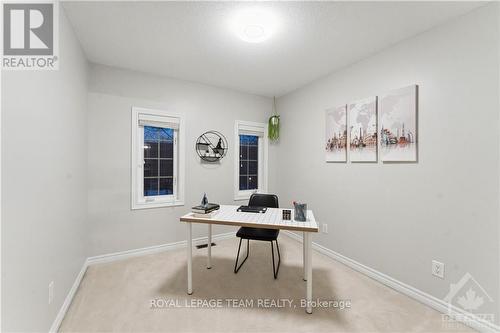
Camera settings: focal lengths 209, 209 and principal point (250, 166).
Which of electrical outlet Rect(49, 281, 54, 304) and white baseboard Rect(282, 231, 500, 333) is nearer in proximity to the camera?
electrical outlet Rect(49, 281, 54, 304)

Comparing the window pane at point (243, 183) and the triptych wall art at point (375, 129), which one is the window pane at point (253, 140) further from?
the triptych wall art at point (375, 129)

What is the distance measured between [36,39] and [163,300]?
2.23 m

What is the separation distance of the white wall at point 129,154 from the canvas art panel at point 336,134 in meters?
1.56

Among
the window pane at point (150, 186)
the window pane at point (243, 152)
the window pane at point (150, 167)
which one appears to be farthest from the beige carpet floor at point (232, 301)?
the window pane at point (243, 152)

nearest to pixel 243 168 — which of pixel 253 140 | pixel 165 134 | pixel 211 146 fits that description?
pixel 253 140

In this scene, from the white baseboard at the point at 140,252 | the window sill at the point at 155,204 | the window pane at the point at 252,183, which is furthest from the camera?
the window pane at the point at 252,183

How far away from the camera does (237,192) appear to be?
3.61 meters

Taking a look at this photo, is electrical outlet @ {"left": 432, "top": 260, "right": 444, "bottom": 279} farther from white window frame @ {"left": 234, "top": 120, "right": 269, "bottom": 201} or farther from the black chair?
white window frame @ {"left": 234, "top": 120, "right": 269, "bottom": 201}

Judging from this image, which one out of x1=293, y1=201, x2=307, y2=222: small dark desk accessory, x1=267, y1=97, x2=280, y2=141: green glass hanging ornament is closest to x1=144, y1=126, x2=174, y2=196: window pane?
x1=267, y1=97, x2=280, y2=141: green glass hanging ornament

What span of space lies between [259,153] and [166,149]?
1.67 m

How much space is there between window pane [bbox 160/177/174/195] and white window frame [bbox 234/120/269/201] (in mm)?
1024

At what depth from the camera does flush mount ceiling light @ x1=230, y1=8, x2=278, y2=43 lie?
5.65 feet

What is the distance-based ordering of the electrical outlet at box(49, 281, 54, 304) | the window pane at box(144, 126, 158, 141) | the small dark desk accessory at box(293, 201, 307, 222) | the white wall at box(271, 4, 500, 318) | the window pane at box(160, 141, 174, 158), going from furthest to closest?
1. the window pane at box(160, 141, 174, 158)
2. the window pane at box(144, 126, 158, 141)
3. the small dark desk accessory at box(293, 201, 307, 222)
4. the white wall at box(271, 4, 500, 318)
5. the electrical outlet at box(49, 281, 54, 304)

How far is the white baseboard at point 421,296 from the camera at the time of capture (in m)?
1.58
